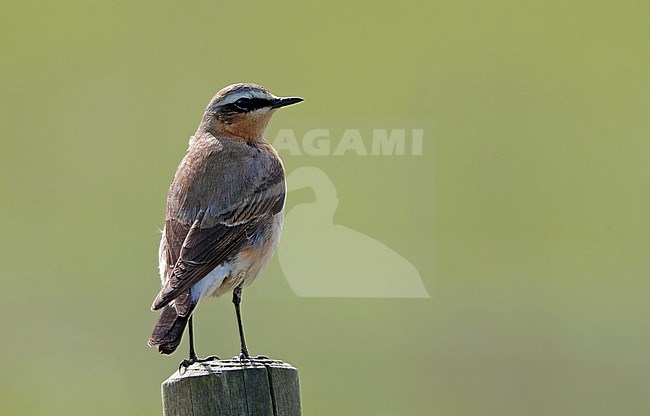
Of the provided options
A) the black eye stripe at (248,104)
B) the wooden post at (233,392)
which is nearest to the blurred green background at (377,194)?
the black eye stripe at (248,104)

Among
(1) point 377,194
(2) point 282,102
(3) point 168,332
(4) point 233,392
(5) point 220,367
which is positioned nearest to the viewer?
(4) point 233,392

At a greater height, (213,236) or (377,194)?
(377,194)

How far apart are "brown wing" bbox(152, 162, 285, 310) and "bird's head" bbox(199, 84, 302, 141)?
1.60ft

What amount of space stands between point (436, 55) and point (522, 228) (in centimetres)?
413

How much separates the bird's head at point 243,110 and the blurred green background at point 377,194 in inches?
157

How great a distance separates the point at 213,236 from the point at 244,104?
4.09ft

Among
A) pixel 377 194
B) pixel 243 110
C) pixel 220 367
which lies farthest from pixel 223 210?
pixel 377 194

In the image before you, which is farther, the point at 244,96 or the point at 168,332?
the point at 244,96

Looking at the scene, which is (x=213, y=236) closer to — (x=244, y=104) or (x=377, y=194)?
(x=244, y=104)

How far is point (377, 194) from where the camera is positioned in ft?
47.2

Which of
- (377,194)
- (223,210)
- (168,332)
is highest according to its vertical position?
(377,194)

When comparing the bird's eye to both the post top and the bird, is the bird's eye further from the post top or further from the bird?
the post top

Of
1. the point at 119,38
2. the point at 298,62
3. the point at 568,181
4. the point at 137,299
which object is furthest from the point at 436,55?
the point at 137,299

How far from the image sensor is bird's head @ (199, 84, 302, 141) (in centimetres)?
755
